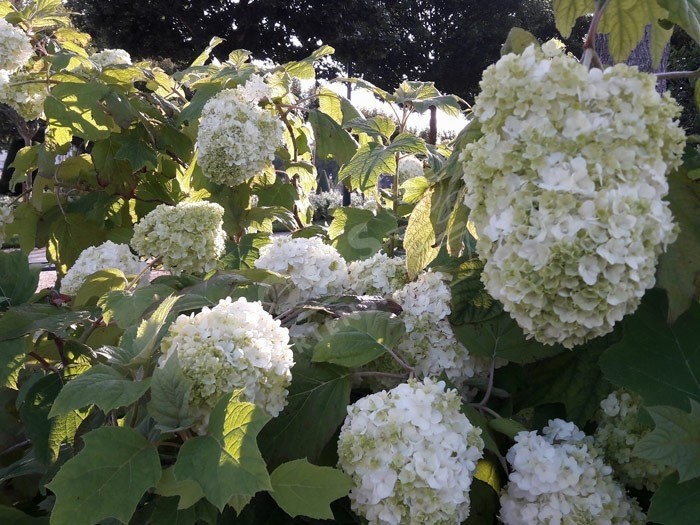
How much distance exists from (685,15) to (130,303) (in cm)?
112

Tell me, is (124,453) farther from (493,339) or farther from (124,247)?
(124,247)

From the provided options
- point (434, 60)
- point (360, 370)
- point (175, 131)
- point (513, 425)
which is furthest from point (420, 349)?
point (434, 60)

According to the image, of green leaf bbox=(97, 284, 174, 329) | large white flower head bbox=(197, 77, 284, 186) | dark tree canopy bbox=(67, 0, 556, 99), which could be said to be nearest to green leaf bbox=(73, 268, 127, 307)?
green leaf bbox=(97, 284, 174, 329)

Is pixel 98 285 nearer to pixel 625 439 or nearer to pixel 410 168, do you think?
pixel 625 439

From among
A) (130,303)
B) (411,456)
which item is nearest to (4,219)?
(130,303)

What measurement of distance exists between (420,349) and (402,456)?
0.28 m

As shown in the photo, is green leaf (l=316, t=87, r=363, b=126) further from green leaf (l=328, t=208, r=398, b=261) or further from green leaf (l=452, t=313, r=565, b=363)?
green leaf (l=452, t=313, r=565, b=363)

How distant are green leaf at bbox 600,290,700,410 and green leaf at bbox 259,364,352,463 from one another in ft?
1.36

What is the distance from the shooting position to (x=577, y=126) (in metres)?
0.79

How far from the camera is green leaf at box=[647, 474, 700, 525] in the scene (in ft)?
2.75

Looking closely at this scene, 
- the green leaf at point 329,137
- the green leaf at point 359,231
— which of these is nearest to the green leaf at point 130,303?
the green leaf at point 359,231

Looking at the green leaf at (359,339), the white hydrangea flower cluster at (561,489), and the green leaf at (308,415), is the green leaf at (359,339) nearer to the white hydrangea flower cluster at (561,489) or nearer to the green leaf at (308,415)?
the green leaf at (308,415)

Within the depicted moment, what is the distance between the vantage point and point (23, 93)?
2566mm

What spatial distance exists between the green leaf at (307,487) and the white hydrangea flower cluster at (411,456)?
42mm
